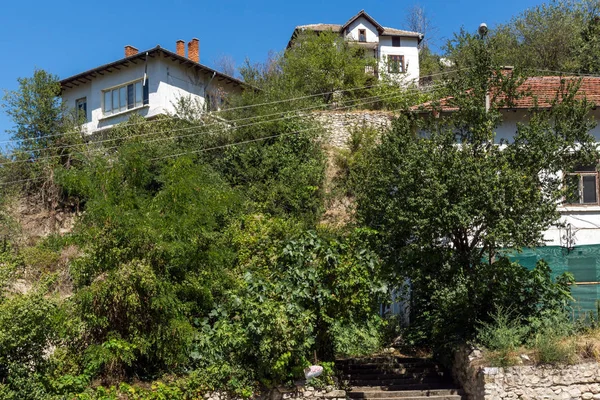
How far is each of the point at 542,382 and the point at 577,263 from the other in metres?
5.85

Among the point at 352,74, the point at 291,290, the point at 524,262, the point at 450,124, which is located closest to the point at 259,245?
the point at 291,290

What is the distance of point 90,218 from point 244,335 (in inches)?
193

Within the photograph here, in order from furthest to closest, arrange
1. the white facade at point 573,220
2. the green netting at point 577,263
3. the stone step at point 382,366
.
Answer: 1. the white facade at point 573,220
2. the green netting at point 577,263
3. the stone step at point 382,366

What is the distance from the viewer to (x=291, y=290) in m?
15.5

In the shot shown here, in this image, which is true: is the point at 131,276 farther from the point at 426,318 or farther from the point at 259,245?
the point at 426,318

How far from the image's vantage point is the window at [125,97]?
29.5 m

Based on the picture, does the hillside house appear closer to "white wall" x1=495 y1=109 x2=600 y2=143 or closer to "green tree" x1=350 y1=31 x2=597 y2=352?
"white wall" x1=495 y1=109 x2=600 y2=143

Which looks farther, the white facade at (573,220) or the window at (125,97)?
the window at (125,97)

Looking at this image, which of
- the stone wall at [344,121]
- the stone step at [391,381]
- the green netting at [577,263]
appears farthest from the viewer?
the stone wall at [344,121]

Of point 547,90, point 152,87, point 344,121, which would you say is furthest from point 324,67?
point 547,90

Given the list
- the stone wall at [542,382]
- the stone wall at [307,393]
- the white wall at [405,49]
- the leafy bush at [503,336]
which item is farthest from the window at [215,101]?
the stone wall at [542,382]

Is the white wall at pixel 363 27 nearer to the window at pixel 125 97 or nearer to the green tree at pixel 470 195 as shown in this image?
the window at pixel 125 97

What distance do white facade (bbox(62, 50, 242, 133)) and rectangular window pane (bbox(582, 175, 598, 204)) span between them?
15.7 m

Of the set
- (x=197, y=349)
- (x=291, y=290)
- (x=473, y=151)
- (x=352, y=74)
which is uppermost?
(x=352, y=74)
